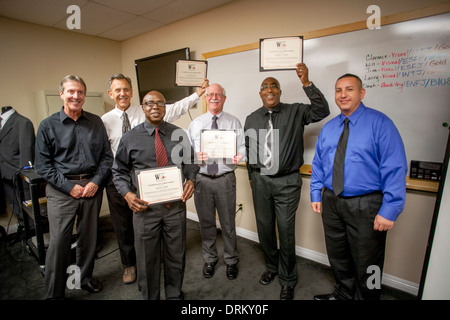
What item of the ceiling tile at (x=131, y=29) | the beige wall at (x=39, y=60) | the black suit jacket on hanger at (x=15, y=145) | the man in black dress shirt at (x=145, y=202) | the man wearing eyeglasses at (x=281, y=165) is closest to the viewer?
the man in black dress shirt at (x=145, y=202)

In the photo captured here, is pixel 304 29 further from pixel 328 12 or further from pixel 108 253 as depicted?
pixel 108 253

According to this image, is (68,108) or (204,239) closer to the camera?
(68,108)

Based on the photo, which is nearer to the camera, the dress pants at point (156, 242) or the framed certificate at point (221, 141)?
the dress pants at point (156, 242)

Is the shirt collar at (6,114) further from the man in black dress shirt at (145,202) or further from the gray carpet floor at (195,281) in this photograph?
the man in black dress shirt at (145,202)

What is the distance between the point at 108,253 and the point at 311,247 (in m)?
2.18

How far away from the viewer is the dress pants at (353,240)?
153cm

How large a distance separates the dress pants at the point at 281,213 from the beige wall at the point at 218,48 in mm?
531

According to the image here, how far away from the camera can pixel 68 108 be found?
1.82m

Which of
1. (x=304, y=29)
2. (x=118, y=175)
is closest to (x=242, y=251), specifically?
(x=118, y=175)

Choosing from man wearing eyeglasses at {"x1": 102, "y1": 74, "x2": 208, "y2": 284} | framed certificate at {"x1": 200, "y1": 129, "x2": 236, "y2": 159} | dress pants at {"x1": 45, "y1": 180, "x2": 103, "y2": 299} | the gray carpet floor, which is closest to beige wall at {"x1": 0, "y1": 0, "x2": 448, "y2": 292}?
the gray carpet floor

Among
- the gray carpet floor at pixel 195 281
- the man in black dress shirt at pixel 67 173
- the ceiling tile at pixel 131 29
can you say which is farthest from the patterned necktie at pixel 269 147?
the ceiling tile at pixel 131 29

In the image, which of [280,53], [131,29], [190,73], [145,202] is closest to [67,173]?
[145,202]

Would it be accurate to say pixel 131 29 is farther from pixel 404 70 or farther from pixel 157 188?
pixel 404 70

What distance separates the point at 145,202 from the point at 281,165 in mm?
1043
